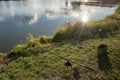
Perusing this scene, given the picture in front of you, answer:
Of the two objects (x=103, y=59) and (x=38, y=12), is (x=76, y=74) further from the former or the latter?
(x=38, y=12)

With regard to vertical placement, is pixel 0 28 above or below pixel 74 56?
below

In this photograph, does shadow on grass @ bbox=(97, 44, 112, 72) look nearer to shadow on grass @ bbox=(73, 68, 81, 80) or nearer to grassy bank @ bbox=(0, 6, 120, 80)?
grassy bank @ bbox=(0, 6, 120, 80)

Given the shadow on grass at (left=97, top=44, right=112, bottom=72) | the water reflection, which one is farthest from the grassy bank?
the water reflection

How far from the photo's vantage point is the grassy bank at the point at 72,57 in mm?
7926

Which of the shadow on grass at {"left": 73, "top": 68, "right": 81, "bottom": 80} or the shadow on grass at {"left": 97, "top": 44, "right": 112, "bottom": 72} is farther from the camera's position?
the shadow on grass at {"left": 97, "top": 44, "right": 112, "bottom": 72}

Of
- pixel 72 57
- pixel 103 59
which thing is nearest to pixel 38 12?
pixel 72 57

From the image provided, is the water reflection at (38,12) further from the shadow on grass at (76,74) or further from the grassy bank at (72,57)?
the shadow on grass at (76,74)

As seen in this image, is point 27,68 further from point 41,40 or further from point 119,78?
point 41,40

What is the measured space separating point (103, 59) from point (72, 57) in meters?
1.28

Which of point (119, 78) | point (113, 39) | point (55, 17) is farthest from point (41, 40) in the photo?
point (55, 17)

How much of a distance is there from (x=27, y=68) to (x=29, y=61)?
753 millimetres

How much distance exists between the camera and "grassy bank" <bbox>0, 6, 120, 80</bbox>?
7926 millimetres

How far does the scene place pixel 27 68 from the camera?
8.72 metres

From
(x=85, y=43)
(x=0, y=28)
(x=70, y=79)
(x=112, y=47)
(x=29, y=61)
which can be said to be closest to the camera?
(x=70, y=79)
